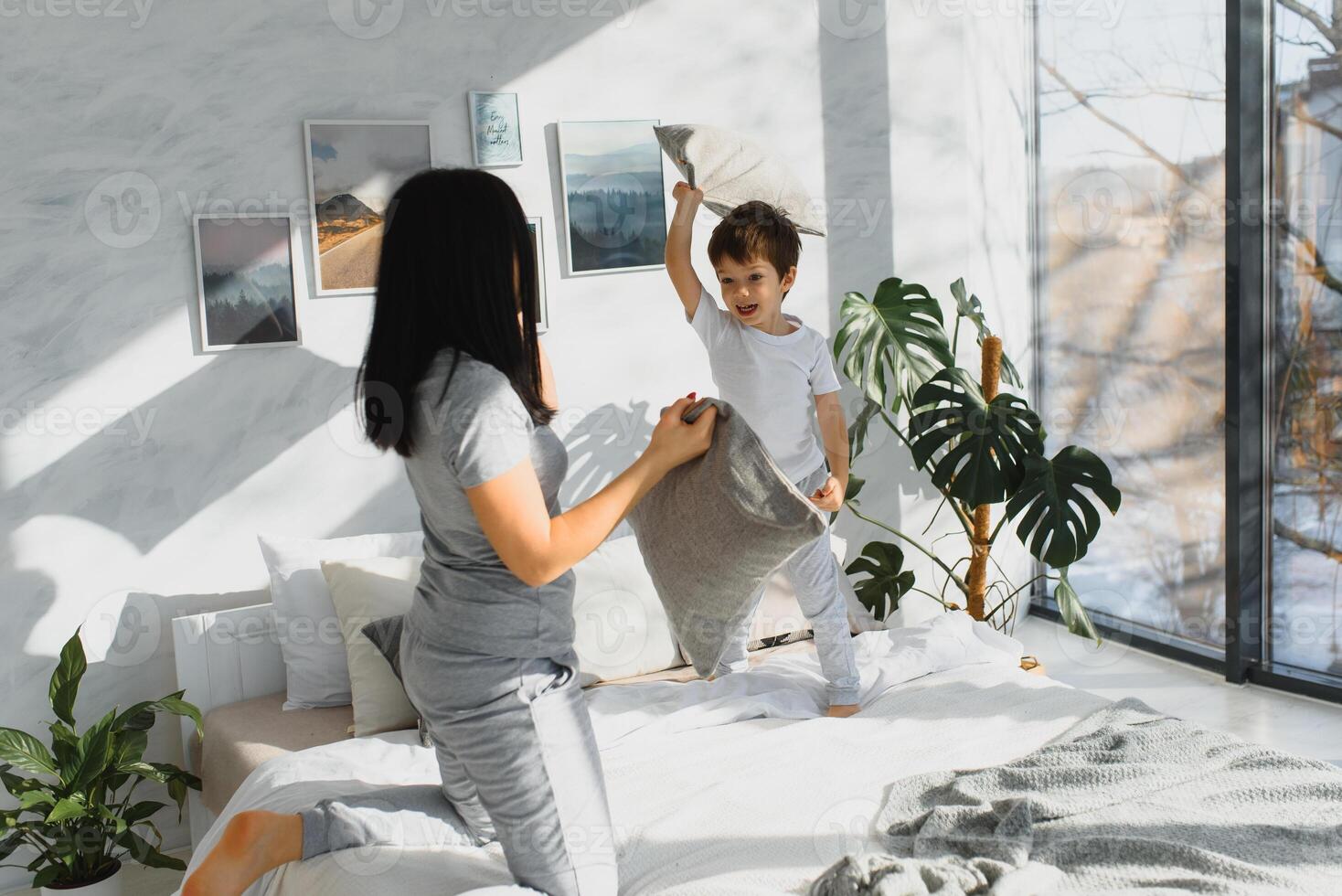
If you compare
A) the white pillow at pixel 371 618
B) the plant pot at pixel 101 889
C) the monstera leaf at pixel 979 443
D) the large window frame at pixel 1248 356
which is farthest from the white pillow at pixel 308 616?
the large window frame at pixel 1248 356

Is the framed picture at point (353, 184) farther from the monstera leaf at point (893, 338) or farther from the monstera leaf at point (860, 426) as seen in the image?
the monstera leaf at point (860, 426)

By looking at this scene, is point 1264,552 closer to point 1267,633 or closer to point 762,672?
point 1267,633

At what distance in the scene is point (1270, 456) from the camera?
138 inches

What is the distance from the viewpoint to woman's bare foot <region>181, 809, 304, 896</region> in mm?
1721

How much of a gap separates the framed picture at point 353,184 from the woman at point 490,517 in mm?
1424

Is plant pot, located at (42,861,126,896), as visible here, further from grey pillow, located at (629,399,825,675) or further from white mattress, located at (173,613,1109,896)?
grey pillow, located at (629,399,825,675)

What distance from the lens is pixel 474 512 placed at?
5.08 feet

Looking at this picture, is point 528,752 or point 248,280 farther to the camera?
point 248,280

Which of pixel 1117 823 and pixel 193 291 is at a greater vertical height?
pixel 193 291

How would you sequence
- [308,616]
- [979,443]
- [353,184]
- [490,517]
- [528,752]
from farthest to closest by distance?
[979,443], [353,184], [308,616], [528,752], [490,517]

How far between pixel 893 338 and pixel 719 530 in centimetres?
168

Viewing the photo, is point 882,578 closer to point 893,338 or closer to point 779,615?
point 779,615

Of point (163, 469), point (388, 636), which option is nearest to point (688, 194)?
point (388, 636)

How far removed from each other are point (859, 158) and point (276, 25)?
6.00ft
